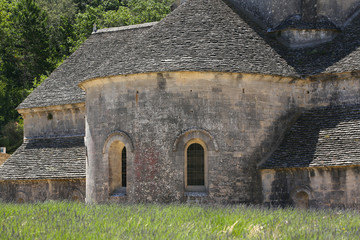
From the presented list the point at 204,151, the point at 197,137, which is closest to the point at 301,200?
the point at 204,151

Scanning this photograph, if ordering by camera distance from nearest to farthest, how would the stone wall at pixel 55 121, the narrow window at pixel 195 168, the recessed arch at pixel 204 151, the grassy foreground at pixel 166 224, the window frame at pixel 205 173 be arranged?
the grassy foreground at pixel 166 224 < the recessed arch at pixel 204 151 < the window frame at pixel 205 173 < the narrow window at pixel 195 168 < the stone wall at pixel 55 121

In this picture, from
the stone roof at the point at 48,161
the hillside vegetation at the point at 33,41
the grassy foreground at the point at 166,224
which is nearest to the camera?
the grassy foreground at the point at 166,224

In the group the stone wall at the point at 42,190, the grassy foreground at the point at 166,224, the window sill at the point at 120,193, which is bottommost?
the stone wall at the point at 42,190

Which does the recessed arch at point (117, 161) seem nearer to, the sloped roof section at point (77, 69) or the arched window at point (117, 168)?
the arched window at point (117, 168)

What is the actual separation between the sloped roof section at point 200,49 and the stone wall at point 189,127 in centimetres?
38

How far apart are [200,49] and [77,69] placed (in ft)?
40.0

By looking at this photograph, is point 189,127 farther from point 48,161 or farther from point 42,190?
point 48,161

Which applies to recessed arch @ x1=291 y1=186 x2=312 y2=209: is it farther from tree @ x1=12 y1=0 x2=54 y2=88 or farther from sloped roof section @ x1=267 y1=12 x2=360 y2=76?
tree @ x1=12 y1=0 x2=54 y2=88

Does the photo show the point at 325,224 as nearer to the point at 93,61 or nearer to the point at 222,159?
the point at 222,159

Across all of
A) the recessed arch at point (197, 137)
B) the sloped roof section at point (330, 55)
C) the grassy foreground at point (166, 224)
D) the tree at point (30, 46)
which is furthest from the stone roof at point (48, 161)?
the tree at point (30, 46)

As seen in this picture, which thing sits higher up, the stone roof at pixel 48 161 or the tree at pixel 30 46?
the tree at pixel 30 46

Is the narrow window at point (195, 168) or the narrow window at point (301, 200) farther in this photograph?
the narrow window at point (195, 168)

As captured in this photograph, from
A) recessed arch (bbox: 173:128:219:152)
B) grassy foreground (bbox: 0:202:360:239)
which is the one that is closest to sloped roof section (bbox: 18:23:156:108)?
recessed arch (bbox: 173:128:219:152)

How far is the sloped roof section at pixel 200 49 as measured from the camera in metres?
24.3
